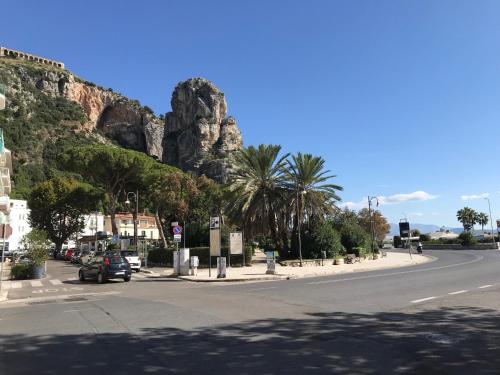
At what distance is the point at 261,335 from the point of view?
327 inches

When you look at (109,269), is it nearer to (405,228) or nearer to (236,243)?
(236,243)

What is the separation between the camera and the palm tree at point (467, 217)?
349 feet

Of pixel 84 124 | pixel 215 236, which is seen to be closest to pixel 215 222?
pixel 215 236

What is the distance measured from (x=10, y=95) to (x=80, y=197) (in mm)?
74904

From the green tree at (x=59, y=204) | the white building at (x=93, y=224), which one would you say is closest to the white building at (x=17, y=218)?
the white building at (x=93, y=224)

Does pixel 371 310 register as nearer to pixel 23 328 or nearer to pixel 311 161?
pixel 23 328

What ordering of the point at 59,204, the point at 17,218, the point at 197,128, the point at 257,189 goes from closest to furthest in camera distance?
the point at 257,189
the point at 59,204
the point at 17,218
the point at 197,128

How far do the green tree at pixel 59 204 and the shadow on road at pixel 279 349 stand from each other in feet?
196

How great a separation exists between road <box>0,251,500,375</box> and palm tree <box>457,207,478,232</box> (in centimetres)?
10207

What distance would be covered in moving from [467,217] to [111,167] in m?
85.7

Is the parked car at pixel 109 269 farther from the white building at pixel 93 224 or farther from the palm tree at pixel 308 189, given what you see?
the white building at pixel 93 224

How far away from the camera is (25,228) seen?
4252 inches

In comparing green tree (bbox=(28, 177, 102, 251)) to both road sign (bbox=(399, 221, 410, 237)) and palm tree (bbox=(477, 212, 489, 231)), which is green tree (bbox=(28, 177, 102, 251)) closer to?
road sign (bbox=(399, 221, 410, 237))

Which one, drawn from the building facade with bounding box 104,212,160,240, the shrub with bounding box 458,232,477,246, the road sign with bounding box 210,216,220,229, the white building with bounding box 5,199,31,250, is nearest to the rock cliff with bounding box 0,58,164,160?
the white building with bounding box 5,199,31,250
